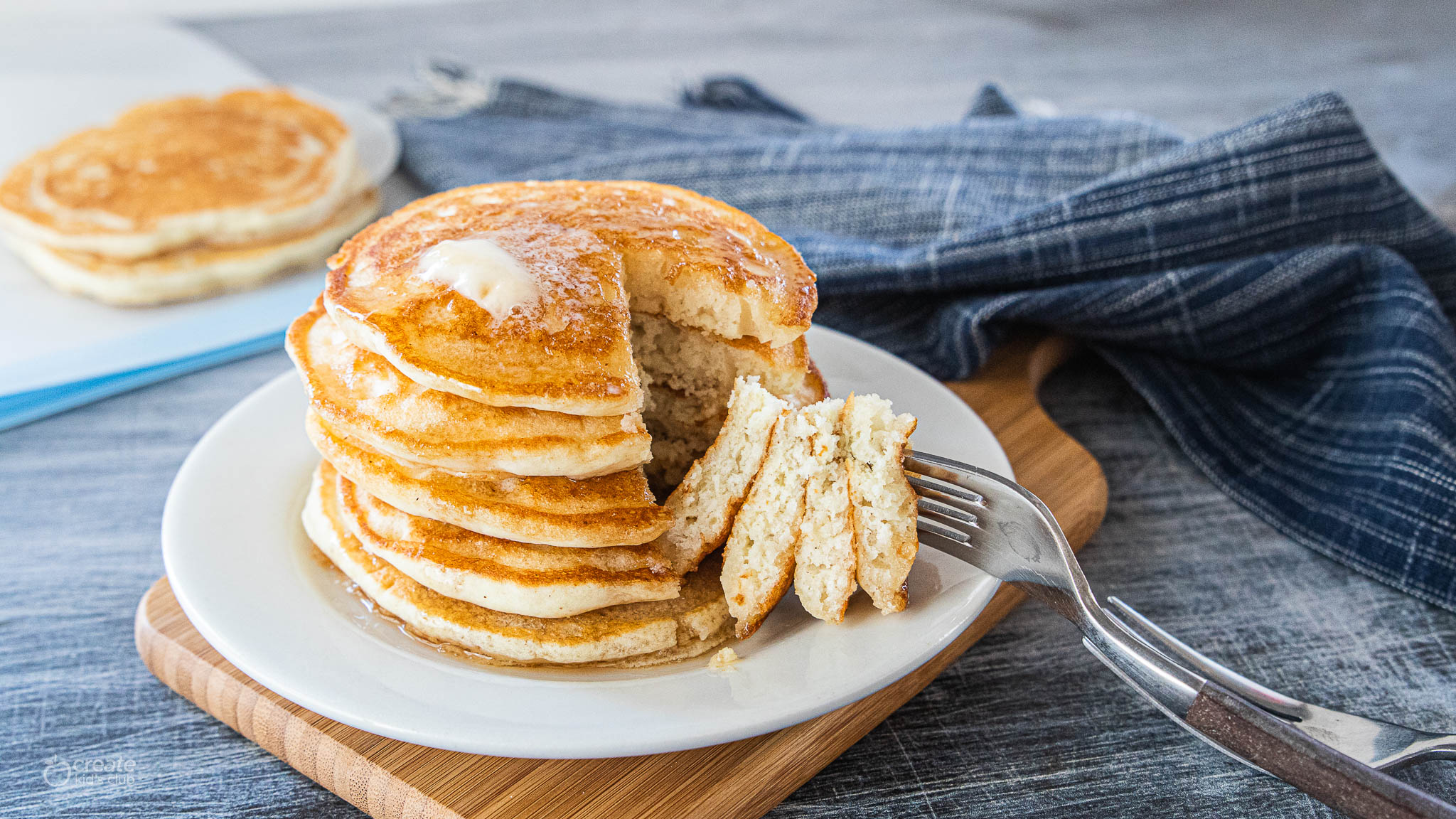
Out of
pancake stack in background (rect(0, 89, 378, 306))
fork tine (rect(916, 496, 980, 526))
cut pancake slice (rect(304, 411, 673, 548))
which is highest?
fork tine (rect(916, 496, 980, 526))

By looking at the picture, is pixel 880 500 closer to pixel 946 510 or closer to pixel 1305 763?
pixel 946 510

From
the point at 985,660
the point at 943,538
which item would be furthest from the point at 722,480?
the point at 985,660

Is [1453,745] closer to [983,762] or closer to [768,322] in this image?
[983,762]

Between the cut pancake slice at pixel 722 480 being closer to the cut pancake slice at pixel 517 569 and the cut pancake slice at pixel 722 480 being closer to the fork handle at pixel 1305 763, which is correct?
the cut pancake slice at pixel 517 569

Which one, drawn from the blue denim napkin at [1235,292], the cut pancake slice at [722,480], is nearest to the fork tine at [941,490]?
the cut pancake slice at [722,480]

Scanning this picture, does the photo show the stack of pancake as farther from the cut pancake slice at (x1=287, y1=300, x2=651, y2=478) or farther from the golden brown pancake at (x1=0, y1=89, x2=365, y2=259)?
the golden brown pancake at (x1=0, y1=89, x2=365, y2=259)

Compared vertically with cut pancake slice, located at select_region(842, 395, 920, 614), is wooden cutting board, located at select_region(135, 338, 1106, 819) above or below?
below

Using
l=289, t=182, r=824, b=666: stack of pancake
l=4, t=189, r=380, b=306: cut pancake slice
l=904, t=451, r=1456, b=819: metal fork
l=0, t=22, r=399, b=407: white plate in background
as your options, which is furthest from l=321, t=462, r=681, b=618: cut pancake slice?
l=4, t=189, r=380, b=306: cut pancake slice

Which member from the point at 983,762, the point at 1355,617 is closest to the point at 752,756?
the point at 983,762
